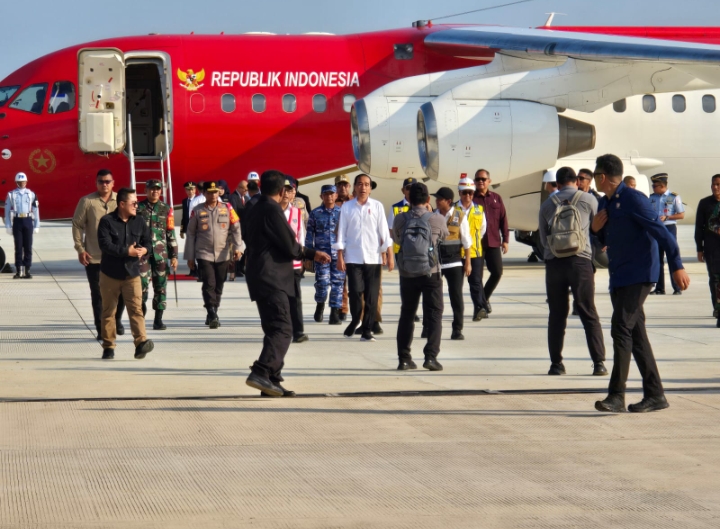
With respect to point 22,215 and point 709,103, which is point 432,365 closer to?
point 22,215

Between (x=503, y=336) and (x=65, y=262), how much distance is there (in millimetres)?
14028

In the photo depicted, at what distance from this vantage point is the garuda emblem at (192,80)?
19.4 m

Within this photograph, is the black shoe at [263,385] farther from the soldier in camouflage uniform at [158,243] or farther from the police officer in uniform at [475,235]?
the police officer in uniform at [475,235]

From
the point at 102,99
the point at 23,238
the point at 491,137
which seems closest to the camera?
the point at 491,137

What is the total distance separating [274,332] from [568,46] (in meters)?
9.71

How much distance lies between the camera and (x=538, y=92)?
18.8 metres

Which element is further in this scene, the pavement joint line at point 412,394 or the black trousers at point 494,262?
the black trousers at point 494,262

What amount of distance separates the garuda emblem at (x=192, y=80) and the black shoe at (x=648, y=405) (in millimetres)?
12969

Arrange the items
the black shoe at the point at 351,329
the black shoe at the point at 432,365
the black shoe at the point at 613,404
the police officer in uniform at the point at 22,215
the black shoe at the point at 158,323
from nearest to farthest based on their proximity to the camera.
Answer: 1. the black shoe at the point at 613,404
2. the black shoe at the point at 432,365
3. the black shoe at the point at 351,329
4. the black shoe at the point at 158,323
5. the police officer in uniform at the point at 22,215

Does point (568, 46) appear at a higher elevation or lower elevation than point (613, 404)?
higher

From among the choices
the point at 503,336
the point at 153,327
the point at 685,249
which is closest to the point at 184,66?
the point at 153,327

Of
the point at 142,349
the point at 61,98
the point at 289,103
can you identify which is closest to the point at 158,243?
the point at 142,349

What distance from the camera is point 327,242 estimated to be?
1345 cm

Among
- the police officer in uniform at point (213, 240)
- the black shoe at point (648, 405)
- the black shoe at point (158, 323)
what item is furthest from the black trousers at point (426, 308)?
the black shoe at point (158, 323)
